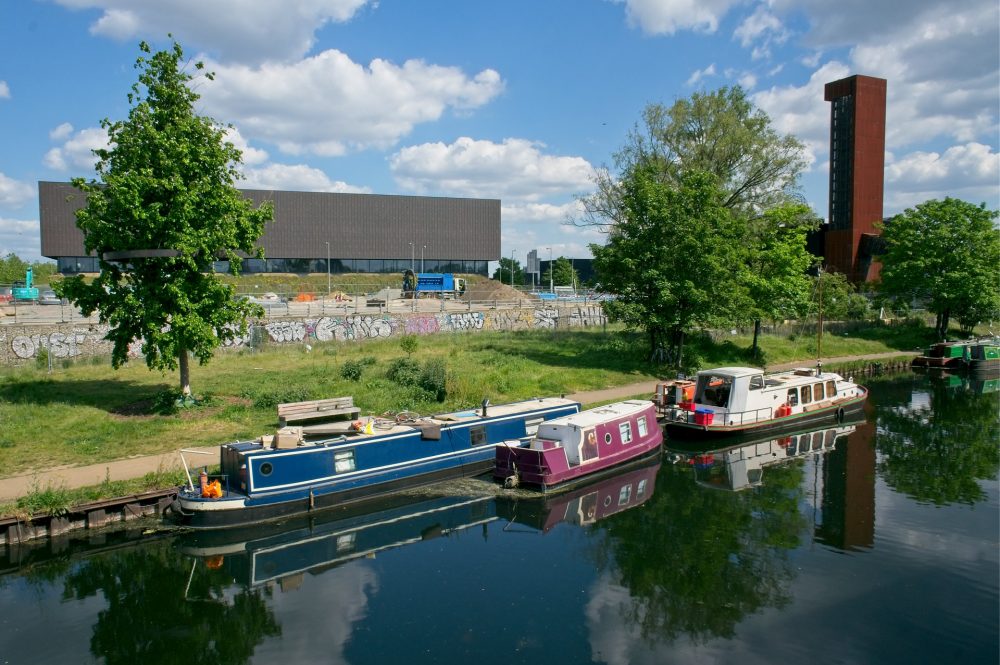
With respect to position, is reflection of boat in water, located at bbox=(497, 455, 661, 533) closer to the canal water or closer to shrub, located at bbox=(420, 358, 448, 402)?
the canal water

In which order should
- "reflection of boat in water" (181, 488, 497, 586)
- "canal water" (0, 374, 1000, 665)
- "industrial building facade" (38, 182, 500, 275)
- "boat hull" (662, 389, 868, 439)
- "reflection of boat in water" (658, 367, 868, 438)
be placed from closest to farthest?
"canal water" (0, 374, 1000, 665), "reflection of boat in water" (181, 488, 497, 586), "boat hull" (662, 389, 868, 439), "reflection of boat in water" (658, 367, 868, 438), "industrial building facade" (38, 182, 500, 275)

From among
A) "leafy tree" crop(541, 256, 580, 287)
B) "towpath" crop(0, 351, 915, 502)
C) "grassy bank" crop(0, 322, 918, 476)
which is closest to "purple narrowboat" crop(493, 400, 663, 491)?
"grassy bank" crop(0, 322, 918, 476)

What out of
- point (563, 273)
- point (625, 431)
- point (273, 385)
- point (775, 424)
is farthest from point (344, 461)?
point (563, 273)

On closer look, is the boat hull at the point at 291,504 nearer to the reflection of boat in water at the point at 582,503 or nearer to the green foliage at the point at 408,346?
the reflection of boat in water at the point at 582,503

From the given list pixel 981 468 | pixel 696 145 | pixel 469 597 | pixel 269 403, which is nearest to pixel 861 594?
pixel 469 597

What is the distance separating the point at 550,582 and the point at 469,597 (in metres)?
2.00

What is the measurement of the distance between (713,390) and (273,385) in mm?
18881

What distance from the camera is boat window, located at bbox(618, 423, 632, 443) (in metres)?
25.7

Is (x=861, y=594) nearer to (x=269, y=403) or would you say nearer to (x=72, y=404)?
(x=269, y=403)

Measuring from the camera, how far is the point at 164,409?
27531 millimetres

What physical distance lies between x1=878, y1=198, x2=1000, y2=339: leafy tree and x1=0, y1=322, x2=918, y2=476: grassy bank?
13.7 meters

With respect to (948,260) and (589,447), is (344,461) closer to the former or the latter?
(589,447)

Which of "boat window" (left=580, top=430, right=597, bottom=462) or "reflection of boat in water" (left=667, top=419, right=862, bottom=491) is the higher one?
"boat window" (left=580, top=430, right=597, bottom=462)

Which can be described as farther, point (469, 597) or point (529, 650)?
point (469, 597)
